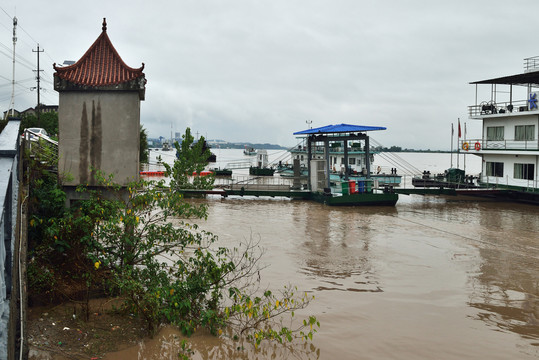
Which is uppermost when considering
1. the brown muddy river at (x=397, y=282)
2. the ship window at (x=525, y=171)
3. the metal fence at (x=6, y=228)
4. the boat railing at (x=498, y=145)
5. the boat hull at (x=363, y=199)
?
the boat railing at (x=498, y=145)

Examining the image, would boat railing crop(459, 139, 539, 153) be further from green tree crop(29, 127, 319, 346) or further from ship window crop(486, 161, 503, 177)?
green tree crop(29, 127, 319, 346)

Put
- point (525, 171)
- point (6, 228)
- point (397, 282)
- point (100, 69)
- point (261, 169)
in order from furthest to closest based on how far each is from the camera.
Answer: point (261, 169) < point (525, 171) < point (397, 282) < point (100, 69) < point (6, 228)

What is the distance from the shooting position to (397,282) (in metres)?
12.5

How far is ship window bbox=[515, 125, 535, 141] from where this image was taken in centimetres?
2902

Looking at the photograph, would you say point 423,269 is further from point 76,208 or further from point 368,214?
point 368,214

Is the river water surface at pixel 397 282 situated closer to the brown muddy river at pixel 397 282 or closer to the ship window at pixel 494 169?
the brown muddy river at pixel 397 282

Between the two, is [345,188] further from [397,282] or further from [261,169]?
[261,169]

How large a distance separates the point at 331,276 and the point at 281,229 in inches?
315

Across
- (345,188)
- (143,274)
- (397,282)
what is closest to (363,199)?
(345,188)

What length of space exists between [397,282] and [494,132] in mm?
24637

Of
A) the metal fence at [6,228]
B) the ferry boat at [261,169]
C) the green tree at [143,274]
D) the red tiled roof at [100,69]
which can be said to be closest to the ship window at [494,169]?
the ferry boat at [261,169]

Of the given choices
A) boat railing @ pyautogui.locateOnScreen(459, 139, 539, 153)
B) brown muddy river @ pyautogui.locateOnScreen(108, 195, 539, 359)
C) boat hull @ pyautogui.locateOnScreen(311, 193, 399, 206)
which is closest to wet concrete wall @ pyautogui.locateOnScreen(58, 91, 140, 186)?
brown muddy river @ pyautogui.locateOnScreen(108, 195, 539, 359)

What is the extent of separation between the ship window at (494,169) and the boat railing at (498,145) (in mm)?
1353

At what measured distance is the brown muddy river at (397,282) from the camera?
8.18m
